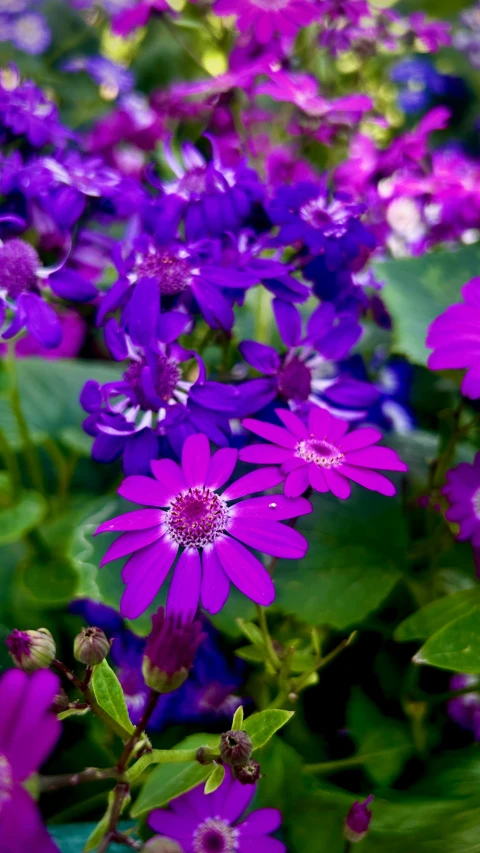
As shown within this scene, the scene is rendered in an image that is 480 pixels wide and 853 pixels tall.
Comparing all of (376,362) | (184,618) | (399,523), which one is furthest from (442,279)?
(184,618)

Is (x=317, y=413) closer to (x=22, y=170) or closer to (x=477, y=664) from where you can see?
(x=477, y=664)

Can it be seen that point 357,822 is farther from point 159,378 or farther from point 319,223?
point 319,223

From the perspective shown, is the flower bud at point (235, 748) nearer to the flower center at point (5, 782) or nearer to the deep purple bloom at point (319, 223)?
the flower center at point (5, 782)

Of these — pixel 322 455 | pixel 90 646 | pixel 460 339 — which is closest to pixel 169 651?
pixel 90 646

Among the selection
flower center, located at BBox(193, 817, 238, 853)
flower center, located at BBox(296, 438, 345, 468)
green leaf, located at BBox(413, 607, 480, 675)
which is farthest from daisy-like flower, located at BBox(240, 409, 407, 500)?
flower center, located at BBox(193, 817, 238, 853)

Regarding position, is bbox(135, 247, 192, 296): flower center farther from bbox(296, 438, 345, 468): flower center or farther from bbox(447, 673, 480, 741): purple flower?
bbox(447, 673, 480, 741): purple flower

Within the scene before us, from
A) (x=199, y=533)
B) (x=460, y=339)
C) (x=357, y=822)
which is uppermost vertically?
(x=460, y=339)

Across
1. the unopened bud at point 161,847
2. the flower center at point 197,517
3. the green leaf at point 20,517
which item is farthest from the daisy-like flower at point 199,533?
the green leaf at point 20,517
